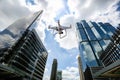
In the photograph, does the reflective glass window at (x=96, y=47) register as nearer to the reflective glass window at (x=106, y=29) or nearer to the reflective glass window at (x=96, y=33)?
the reflective glass window at (x=96, y=33)

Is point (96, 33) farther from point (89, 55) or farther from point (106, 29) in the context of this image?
point (89, 55)

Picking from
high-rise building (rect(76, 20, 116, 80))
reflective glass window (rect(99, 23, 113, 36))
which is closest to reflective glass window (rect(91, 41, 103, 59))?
high-rise building (rect(76, 20, 116, 80))

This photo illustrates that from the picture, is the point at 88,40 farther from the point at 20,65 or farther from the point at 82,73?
the point at 20,65

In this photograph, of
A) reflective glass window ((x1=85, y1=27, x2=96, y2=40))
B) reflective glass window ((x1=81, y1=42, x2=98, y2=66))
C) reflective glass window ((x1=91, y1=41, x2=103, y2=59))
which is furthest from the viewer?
reflective glass window ((x1=85, y1=27, x2=96, y2=40))

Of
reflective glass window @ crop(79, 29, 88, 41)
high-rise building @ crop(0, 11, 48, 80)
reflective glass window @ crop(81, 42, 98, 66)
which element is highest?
A: reflective glass window @ crop(79, 29, 88, 41)

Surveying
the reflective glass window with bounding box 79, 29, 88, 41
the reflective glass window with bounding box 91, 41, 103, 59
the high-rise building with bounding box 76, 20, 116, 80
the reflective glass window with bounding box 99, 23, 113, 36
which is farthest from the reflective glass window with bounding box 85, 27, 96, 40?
the reflective glass window with bounding box 99, 23, 113, 36

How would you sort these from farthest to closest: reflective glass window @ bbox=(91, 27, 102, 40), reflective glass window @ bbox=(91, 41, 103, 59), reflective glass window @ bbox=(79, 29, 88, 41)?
reflective glass window @ bbox=(91, 27, 102, 40) → reflective glass window @ bbox=(79, 29, 88, 41) → reflective glass window @ bbox=(91, 41, 103, 59)

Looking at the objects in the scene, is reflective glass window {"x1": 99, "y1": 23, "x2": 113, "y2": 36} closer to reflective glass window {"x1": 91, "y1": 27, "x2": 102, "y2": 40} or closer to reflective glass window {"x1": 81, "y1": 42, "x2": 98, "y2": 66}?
reflective glass window {"x1": 91, "y1": 27, "x2": 102, "y2": 40}

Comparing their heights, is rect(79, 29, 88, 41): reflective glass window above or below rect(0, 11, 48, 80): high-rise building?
above

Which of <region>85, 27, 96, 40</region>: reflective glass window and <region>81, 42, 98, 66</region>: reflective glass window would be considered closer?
<region>81, 42, 98, 66</region>: reflective glass window

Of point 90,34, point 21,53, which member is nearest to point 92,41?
point 90,34
